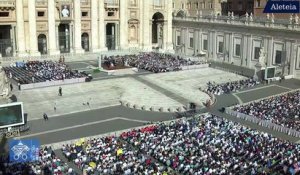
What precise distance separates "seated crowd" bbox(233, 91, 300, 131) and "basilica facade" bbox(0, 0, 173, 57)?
1575 inches

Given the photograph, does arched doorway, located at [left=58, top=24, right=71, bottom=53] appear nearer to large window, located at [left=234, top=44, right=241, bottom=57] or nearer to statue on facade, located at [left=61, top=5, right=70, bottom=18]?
statue on facade, located at [left=61, top=5, right=70, bottom=18]

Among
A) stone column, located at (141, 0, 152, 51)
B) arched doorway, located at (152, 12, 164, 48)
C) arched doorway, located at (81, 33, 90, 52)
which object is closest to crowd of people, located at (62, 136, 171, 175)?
arched doorway, located at (81, 33, 90, 52)

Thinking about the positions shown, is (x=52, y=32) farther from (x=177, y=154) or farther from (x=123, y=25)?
(x=177, y=154)

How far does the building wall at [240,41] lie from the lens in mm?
56719

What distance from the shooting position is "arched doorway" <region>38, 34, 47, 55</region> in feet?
230

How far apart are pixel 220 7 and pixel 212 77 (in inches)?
1721

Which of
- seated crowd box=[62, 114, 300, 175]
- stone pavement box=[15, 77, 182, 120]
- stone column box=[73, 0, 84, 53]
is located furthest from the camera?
stone column box=[73, 0, 84, 53]

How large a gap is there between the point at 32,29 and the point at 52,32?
3567 millimetres

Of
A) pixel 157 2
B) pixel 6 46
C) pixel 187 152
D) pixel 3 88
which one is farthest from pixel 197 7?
pixel 187 152

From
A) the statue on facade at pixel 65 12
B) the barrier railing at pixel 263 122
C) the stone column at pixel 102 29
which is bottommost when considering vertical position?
the barrier railing at pixel 263 122

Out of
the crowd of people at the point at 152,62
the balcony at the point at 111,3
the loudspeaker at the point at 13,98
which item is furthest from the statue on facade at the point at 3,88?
the balcony at the point at 111,3

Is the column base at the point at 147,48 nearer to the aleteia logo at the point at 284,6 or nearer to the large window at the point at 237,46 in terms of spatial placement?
the large window at the point at 237,46

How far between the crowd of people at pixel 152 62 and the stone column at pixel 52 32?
34.2ft

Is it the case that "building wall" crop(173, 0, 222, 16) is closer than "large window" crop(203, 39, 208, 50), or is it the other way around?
"large window" crop(203, 39, 208, 50)
